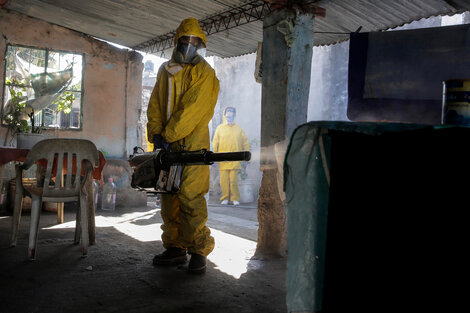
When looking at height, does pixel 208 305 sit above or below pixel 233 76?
below

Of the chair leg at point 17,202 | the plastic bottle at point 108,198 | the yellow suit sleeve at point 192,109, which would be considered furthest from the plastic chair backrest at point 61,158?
the plastic bottle at point 108,198

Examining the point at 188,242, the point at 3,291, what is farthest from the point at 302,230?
the point at 3,291

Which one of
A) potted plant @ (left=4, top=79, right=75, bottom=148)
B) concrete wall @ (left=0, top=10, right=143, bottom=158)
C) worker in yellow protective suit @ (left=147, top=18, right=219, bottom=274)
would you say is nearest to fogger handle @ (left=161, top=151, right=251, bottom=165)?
worker in yellow protective suit @ (left=147, top=18, right=219, bottom=274)

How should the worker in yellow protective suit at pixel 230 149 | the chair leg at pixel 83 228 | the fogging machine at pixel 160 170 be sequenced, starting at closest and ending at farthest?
the fogging machine at pixel 160 170 < the chair leg at pixel 83 228 < the worker in yellow protective suit at pixel 230 149

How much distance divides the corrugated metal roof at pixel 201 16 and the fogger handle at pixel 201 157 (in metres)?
2.68

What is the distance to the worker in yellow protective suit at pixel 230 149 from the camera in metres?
10.1

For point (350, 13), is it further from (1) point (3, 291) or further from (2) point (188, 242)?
(1) point (3, 291)

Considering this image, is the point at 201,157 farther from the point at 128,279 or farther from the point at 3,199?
the point at 3,199

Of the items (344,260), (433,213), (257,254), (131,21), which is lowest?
(257,254)

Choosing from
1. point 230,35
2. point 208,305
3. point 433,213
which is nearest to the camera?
point 433,213

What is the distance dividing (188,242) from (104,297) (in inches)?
35.8

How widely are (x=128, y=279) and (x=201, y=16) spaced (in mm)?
4746

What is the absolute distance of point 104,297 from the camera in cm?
281

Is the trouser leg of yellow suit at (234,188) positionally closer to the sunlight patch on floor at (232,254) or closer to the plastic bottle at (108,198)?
the plastic bottle at (108,198)
